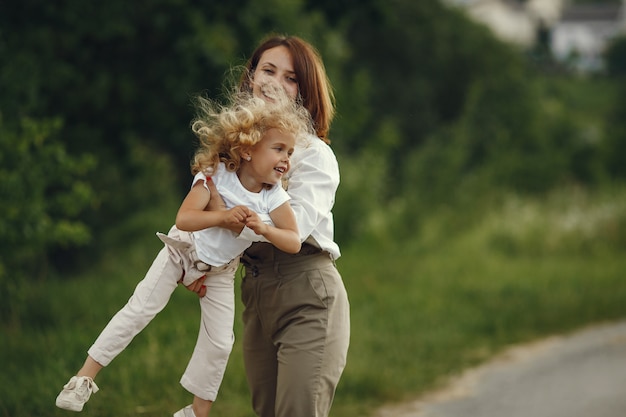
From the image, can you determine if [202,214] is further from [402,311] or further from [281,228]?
[402,311]

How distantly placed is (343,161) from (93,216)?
154 inches

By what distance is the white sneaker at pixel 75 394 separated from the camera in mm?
3359

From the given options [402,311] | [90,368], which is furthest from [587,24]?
[90,368]

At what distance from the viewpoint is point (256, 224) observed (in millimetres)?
3266

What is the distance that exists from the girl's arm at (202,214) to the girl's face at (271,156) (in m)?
0.17

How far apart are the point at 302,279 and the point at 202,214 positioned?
0.53 meters

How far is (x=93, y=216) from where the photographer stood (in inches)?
469

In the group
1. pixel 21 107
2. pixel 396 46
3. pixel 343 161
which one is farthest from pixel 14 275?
pixel 396 46

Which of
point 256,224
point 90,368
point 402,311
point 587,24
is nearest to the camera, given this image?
point 256,224

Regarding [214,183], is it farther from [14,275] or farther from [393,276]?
[393,276]

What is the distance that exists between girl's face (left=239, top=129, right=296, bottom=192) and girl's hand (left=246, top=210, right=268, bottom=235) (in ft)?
0.60

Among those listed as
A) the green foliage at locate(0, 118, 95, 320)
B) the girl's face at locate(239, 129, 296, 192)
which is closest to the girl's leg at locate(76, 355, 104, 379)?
the girl's face at locate(239, 129, 296, 192)

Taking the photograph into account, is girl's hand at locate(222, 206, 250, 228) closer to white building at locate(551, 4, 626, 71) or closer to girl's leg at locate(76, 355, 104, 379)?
girl's leg at locate(76, 355, 104, 379)

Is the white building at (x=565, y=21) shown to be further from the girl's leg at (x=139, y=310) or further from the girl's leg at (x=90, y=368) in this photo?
the girl's leg at (x=90, y=368)
